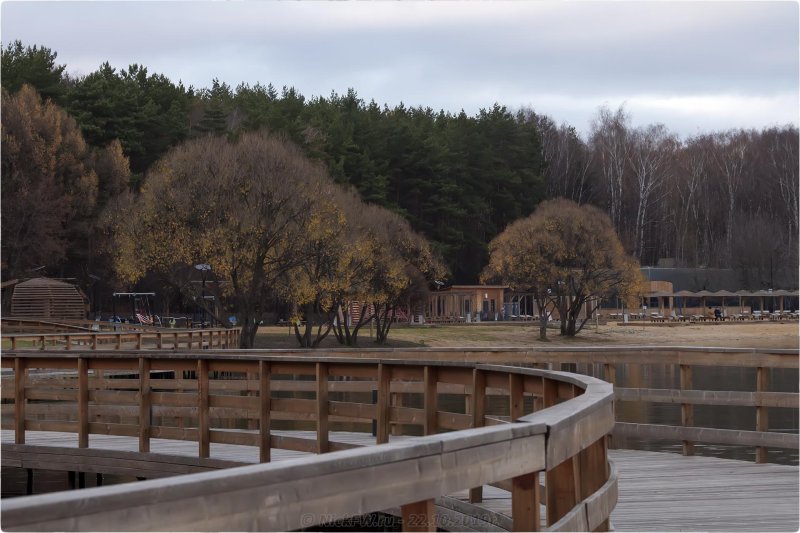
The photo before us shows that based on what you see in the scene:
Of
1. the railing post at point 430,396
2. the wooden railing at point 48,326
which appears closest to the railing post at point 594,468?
the railing post at point 430,396

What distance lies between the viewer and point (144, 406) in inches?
418

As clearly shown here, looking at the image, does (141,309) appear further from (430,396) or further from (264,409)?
(430,396)

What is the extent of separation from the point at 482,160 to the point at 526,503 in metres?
81.6

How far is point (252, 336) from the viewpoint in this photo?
4388 cm

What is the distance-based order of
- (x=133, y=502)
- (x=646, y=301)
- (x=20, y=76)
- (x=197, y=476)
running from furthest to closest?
(x=646, y=301)
(x=20, y=76)
(x=197, y=476)
(x=133, y=502)

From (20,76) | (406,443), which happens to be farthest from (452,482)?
(20,76)

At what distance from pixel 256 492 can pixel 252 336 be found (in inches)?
1637

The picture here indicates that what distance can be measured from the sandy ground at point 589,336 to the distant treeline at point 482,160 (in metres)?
11.4

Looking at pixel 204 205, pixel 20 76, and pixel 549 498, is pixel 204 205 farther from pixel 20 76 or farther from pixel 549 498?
pixel 549 498

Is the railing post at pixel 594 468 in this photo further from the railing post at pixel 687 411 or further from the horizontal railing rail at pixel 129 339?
the horizontal railing rail at pixel 129 339

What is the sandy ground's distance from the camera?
54938mm

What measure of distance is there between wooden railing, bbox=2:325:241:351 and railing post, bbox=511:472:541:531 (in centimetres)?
2550

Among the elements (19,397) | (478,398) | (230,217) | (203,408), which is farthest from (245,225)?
(478,398)

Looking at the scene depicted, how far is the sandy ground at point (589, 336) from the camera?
5494 centimetres
